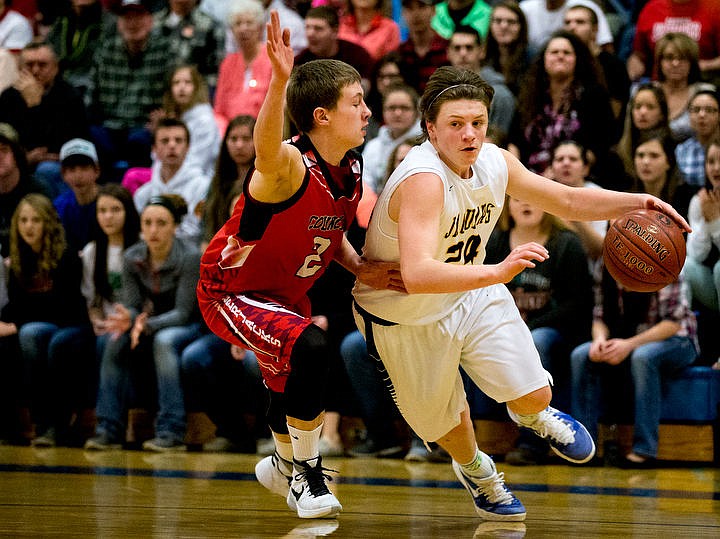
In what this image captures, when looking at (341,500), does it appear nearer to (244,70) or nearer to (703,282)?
(703,282)

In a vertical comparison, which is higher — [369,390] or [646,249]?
[646,249]

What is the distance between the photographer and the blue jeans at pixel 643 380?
5840 mm

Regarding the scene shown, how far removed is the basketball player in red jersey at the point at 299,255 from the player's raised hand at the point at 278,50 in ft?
0.53

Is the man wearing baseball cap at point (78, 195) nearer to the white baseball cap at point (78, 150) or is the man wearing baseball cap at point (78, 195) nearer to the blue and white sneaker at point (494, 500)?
the white baseball cap at point (78, 150)

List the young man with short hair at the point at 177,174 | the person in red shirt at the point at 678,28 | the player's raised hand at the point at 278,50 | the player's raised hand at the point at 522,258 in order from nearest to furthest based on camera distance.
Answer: the player's raised hand at the point at 522,258, the player's raised hand at the point at 278,50, the young man with short hair at the point at 177,174, the person in red shirt at the point at 678,28

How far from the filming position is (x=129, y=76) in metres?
9.05

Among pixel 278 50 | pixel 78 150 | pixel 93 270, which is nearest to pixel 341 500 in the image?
pixel 278 50

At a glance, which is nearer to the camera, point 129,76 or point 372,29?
point 372,29

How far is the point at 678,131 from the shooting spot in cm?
713

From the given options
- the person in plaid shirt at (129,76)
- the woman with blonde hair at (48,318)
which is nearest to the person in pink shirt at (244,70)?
the person in plaid shirt at (129,76)

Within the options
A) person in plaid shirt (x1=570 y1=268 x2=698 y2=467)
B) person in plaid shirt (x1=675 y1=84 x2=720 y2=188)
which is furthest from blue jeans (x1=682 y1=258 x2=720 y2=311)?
person in plaid shirt (x1=675 y1=84 x2=720 y2=188)

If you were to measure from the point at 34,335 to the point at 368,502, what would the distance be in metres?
3.13

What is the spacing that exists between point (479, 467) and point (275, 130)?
1478 millimetres

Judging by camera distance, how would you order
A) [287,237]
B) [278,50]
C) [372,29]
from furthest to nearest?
[372,29], [287,237], [278,50]
